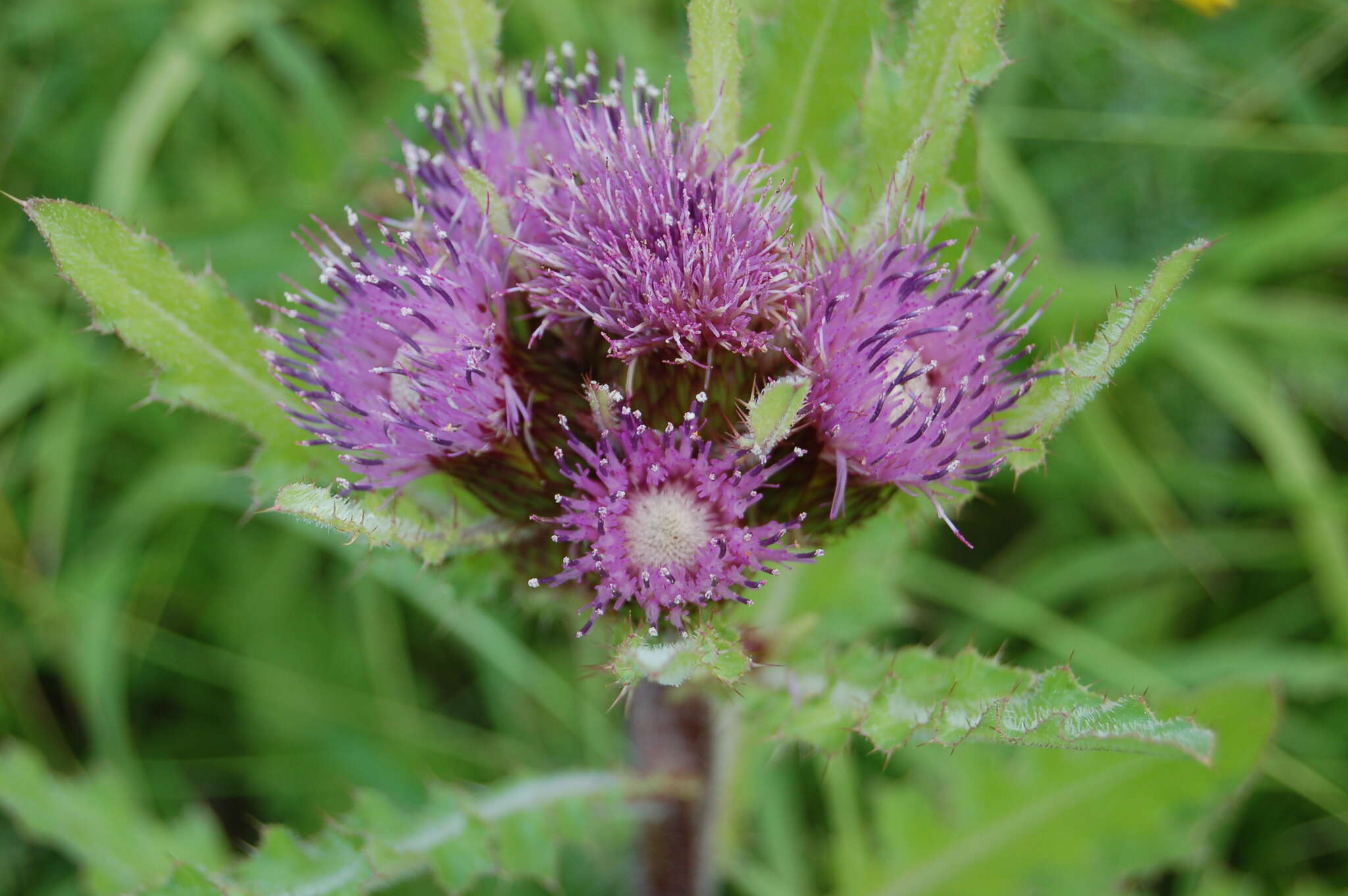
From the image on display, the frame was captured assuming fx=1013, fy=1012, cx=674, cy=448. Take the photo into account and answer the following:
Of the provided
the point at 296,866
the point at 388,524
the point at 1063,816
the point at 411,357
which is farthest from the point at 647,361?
the point at 1063,816

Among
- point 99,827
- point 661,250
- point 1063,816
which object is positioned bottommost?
point 99,827

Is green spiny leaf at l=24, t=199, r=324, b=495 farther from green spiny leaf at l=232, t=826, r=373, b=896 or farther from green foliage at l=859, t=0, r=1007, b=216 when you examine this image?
green foliage at l=859, t=0, r=1007, b=216

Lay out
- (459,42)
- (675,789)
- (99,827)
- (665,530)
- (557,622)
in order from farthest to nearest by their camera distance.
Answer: (557,622) → (99,827) → (675,789) → (459,42) → (665,530)

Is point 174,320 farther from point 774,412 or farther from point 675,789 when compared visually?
point 675,789

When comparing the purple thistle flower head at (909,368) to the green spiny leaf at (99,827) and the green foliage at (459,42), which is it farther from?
the green spiny leaf at (99,827)

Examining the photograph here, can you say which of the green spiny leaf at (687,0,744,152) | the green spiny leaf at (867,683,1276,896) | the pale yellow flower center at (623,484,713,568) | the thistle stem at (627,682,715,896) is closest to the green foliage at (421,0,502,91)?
the green spiny leaf at (687,0,744,152)

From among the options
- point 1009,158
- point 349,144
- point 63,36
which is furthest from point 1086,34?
point 63,36
